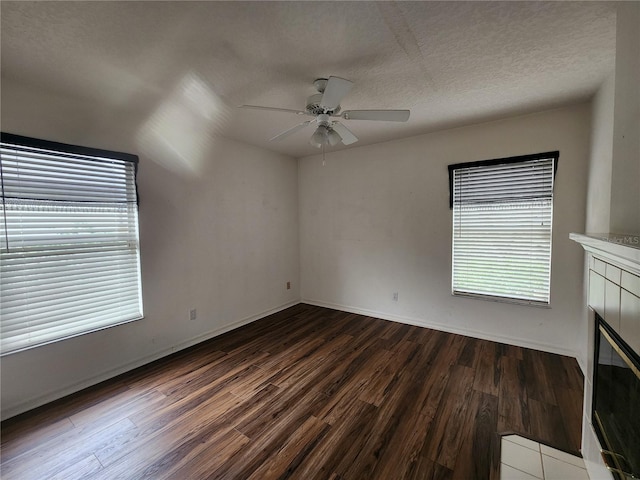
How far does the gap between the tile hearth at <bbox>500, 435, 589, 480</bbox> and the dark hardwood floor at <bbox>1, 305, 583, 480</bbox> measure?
0.06m

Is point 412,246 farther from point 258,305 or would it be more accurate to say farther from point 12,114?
point 12,114

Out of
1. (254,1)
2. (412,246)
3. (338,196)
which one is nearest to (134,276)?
(254,1)

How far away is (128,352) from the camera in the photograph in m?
2.60

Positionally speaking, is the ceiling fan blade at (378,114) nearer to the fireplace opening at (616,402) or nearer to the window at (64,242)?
the fireplace opening at (616,402)

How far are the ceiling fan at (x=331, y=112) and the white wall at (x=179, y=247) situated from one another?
1.52 meters

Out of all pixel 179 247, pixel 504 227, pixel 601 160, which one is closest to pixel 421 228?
pixel 504 227

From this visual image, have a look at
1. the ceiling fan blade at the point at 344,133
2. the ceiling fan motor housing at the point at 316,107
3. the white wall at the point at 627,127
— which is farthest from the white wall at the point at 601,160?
the ceiling fan motor housing at the point at 316,107

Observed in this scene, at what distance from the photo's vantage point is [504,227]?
3037 millimetres

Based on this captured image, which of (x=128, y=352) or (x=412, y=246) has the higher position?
(x=412, y=246)

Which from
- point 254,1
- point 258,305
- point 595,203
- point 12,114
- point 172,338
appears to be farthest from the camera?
point 258,305

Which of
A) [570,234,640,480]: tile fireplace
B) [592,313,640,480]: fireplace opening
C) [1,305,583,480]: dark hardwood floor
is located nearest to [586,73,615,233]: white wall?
[570,234,640,480]: tile fireplace

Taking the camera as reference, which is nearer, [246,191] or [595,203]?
[595,203]

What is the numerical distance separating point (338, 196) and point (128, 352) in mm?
3232

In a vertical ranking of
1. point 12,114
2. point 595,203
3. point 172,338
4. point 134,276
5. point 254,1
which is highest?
point 254,1
